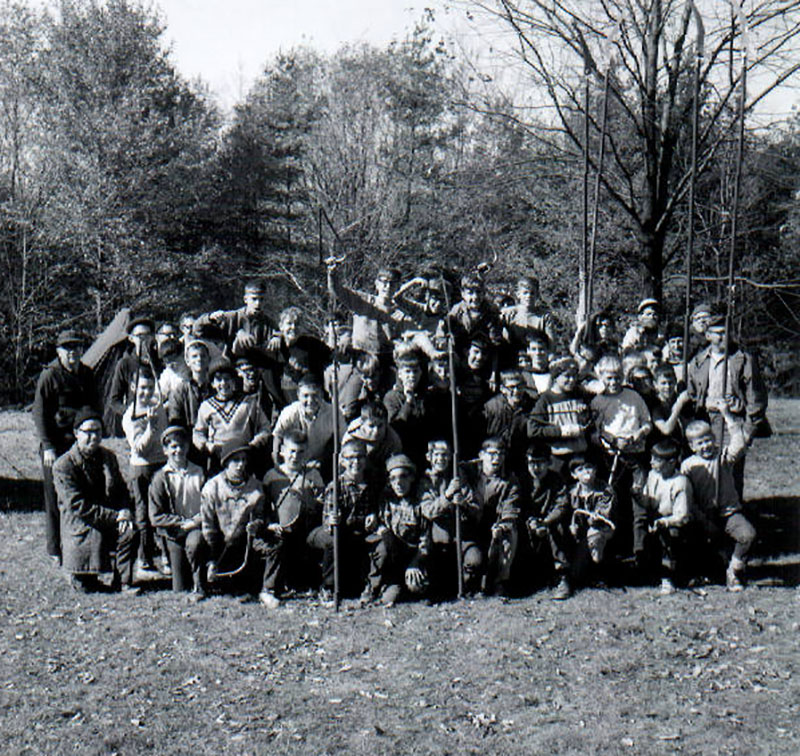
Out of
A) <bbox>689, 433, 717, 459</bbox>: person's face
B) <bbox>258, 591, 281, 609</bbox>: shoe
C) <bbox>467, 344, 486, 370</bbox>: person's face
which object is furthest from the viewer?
<bbox>467, 344, 486, 370</bbox>: person's face

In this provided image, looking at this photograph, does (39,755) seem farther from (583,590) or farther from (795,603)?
(795,603)

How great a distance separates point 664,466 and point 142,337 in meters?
4.83

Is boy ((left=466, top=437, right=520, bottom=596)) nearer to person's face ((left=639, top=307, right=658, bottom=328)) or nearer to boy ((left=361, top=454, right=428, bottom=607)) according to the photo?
boy ((left=361, top=454, right=428, bottom=607))

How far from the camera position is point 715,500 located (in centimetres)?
732

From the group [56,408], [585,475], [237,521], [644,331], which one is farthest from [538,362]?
[56,408]

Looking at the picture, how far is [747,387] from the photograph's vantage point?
822 cm

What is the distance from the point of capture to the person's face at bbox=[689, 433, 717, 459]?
7.40 metres

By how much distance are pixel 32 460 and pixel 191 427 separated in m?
6.43

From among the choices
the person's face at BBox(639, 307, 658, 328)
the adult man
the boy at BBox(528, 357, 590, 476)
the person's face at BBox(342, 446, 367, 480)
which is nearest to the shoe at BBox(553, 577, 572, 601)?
the boy at BBox(528, 357, 590, 476)

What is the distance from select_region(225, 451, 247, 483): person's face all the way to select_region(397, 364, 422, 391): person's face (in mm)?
1546

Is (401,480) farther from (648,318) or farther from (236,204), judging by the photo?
(236,204)

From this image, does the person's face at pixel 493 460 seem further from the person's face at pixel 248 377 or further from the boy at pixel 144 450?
the boy at pixel 144 450

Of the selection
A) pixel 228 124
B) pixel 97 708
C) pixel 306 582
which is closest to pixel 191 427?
pixel 306 582

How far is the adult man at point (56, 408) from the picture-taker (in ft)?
25.1
